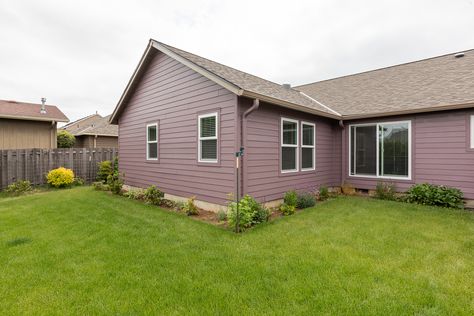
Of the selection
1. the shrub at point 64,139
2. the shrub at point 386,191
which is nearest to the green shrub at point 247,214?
the shrub at point 386,191

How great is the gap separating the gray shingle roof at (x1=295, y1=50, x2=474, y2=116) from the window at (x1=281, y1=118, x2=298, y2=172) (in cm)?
273

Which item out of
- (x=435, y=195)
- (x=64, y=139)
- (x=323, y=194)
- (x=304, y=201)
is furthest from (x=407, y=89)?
(x=64, y=139)

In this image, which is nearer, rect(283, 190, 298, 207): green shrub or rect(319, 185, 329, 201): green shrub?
rect(283, 190, 298, 207): green shrub

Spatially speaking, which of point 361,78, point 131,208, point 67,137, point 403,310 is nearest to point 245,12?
point 361,78

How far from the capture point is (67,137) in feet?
57.8

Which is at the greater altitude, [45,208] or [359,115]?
[359,115]

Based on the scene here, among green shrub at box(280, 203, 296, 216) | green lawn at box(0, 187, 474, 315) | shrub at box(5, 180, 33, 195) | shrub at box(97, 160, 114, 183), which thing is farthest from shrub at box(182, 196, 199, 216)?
shrub at box(5, 180, 33, 195)

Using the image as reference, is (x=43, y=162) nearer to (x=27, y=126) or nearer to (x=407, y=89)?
(x=27, y=126)

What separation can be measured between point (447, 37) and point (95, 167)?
20098 millimetres

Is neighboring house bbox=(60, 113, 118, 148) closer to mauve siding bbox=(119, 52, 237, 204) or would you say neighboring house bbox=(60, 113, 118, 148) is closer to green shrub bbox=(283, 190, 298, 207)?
mauve siding bbox=(119, 52, 237, 204)

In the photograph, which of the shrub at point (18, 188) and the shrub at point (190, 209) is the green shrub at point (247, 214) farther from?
the shrub at point (18, 188)

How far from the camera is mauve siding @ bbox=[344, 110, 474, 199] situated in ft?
22.4

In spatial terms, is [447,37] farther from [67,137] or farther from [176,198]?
[67,137]

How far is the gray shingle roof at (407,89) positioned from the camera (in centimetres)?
744
